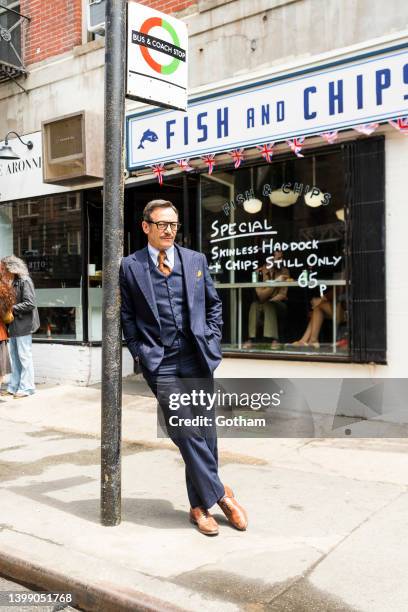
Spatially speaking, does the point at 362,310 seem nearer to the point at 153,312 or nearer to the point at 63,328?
the point at 153,312

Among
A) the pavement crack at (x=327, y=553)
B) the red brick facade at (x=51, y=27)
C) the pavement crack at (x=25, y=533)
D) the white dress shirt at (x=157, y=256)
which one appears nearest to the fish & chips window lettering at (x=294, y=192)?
the red brick facade at (x=51, y=27)

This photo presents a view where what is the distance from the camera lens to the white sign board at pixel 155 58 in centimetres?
429

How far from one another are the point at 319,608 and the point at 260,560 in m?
0.58

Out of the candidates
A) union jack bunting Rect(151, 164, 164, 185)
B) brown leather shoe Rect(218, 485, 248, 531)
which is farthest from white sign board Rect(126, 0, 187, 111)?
union jack bunting Rect(151, 164, 164, 185)

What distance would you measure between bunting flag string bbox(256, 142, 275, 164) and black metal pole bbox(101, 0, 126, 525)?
3515 millimetres

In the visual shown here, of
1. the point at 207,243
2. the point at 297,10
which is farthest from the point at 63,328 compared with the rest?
the point at 297,10

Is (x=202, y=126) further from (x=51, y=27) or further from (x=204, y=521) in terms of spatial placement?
(x=204, y=521)

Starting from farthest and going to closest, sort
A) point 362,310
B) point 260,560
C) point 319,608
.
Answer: point 362,310, point 260,560, point 319,608

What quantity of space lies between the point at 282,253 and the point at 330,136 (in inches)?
58.5

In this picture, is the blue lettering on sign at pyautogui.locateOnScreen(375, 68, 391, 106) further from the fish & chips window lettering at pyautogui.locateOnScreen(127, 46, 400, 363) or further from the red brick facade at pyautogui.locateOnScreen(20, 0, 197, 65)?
the red brick facade at pyautogui.locateOnScreen(20, 0, 197, 65)

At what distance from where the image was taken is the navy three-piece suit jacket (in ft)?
13.4

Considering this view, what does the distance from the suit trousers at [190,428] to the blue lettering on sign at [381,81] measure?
394 centimetres

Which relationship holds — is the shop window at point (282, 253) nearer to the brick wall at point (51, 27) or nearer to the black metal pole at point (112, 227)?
the black metal pole at point (112, 227)

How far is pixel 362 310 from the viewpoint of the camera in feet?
22.9
